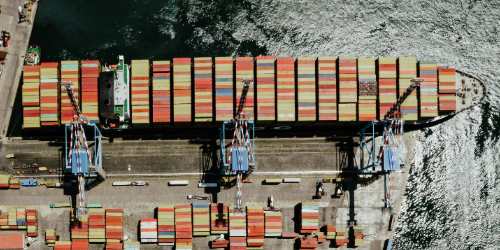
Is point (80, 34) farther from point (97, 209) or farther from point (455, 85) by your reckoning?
point (455, 85)

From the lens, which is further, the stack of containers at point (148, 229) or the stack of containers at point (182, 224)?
the stack of containers at point (148, 229)

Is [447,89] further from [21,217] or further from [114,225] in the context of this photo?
[21,217]

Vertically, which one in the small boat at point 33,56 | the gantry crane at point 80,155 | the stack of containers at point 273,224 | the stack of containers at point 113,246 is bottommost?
the stack of containers at point 113,246

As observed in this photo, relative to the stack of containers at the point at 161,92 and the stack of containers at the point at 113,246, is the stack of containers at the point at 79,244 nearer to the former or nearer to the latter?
the stack of containers at the point at 113,246

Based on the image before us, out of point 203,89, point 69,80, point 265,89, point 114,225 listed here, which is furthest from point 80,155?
point 265,89

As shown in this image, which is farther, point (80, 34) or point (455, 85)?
point (80, 34)

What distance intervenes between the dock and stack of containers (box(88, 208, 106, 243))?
30544 mm

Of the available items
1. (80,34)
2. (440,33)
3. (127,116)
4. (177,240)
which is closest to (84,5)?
(80,34)

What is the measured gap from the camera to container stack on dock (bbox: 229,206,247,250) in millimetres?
87312

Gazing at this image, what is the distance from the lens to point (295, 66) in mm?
89750

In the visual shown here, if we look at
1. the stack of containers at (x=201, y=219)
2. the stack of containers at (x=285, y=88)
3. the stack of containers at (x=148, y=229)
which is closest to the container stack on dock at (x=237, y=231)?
the stack of containers at (x=201, y=219)

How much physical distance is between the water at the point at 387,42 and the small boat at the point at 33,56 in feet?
5.17

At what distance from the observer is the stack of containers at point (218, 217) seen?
288 feet

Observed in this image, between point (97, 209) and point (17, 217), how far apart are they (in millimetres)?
18859
